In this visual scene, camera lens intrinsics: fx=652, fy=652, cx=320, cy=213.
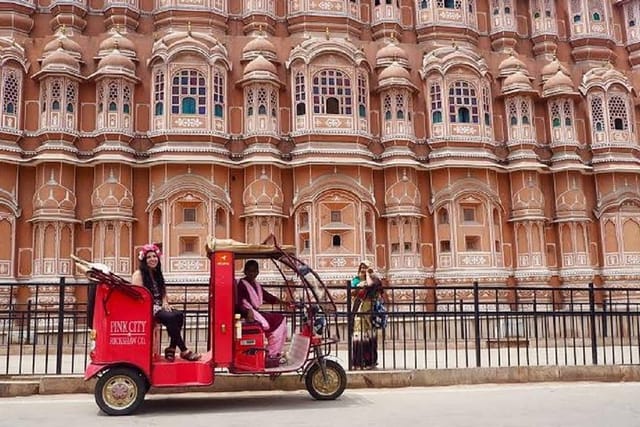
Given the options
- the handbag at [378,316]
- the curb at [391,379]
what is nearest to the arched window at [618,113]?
the curb at [391,379]

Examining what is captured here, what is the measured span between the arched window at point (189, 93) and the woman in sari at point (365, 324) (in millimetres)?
11764

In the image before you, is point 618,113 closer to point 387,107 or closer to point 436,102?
point 436,102

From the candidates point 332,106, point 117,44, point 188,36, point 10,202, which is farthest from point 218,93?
point 10,202

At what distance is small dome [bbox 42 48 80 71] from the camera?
67.7ft

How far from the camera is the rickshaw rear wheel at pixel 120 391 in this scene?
7706 millimetres

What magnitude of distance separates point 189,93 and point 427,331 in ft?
34.9

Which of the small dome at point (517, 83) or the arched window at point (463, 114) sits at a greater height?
the small dome at point (517, 83)

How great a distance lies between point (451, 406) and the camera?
8.26 meters

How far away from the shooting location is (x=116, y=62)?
20.9m

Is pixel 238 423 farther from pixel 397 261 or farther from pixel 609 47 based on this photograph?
pixel 609 47

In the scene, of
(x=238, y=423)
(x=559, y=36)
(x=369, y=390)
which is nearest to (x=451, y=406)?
(x=369, y=390)

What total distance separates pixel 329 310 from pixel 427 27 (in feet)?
58.3

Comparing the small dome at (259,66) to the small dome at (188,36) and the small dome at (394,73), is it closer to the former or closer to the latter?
the small dome at (188,36)

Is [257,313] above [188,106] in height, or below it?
below
